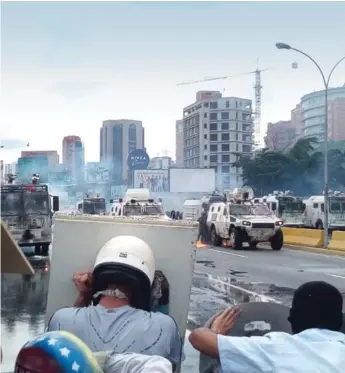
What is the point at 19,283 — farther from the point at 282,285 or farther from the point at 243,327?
the point at 243,327

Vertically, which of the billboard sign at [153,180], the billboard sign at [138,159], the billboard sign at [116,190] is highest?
the billboard sign at [138,159]

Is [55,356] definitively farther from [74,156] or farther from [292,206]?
[74,156]

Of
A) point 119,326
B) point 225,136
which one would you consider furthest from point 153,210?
point 225,136

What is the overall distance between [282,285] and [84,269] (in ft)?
37.3

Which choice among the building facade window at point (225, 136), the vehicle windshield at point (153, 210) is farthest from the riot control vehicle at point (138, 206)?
the building facade window at point (225, 136)

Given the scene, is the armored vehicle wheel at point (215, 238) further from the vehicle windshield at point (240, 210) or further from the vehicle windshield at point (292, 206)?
the vehicle windshield at point (292, 206)

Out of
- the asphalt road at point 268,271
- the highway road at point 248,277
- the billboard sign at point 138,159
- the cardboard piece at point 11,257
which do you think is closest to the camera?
the cardboard piece at point 11,257

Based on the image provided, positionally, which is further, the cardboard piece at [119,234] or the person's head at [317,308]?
the cardboard piece at [119,234]

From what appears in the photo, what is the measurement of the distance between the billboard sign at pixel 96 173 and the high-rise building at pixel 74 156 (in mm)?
889

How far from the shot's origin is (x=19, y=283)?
15.0 meters

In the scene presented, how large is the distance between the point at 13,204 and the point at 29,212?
23.2 inches

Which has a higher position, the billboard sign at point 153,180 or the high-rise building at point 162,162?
the high-rise building at point 162,162

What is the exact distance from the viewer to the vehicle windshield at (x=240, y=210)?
27.5 metres

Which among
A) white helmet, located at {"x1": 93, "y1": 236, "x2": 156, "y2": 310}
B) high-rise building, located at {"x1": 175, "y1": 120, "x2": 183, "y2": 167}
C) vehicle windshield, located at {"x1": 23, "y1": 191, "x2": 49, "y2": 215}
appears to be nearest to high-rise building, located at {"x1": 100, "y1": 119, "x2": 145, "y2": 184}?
high-rise building, located at {"x1": 175, "y1": 120, "x2": 183, "y2": 167}
